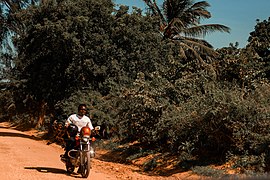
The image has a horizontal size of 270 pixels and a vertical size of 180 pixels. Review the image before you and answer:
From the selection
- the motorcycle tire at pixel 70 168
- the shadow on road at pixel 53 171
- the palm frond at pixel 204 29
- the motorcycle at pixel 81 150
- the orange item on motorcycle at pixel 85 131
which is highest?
the palm frond at pixel 204 29

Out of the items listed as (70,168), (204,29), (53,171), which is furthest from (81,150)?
(204,29)

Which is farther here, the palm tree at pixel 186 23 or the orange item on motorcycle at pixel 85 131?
the palm tree at pixel 186 23

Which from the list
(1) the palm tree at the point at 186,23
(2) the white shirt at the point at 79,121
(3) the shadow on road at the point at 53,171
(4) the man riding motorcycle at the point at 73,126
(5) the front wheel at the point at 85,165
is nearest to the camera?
(5) the front wheel at the point at 85,165

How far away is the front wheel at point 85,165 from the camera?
35.0 feet

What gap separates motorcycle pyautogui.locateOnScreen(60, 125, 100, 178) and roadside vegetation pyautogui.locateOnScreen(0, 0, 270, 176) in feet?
12.7

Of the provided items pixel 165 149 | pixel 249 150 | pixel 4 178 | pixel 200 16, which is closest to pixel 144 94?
pixel 165 149

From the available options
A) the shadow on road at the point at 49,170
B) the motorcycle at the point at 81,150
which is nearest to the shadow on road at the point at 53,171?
the shadow on road at the point at 49,170

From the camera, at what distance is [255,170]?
11359mm

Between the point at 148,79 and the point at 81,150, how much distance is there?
10.2 metres

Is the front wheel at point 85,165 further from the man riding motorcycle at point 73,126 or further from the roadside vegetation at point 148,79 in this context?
the roadside vegetation at point 148,79

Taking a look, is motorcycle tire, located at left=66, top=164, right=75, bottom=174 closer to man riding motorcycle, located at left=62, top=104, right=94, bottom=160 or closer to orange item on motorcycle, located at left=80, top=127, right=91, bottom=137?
man riding motorcycle, located at left=62, top=104, right=94, bottom=160

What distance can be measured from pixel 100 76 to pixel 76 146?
13.6 m

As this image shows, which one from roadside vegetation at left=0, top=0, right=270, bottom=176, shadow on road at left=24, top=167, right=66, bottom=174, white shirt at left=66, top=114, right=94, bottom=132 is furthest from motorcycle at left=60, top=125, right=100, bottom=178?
roadside vegetation at left=0, top=0, right=270, bottom=176

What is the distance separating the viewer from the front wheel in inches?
420
